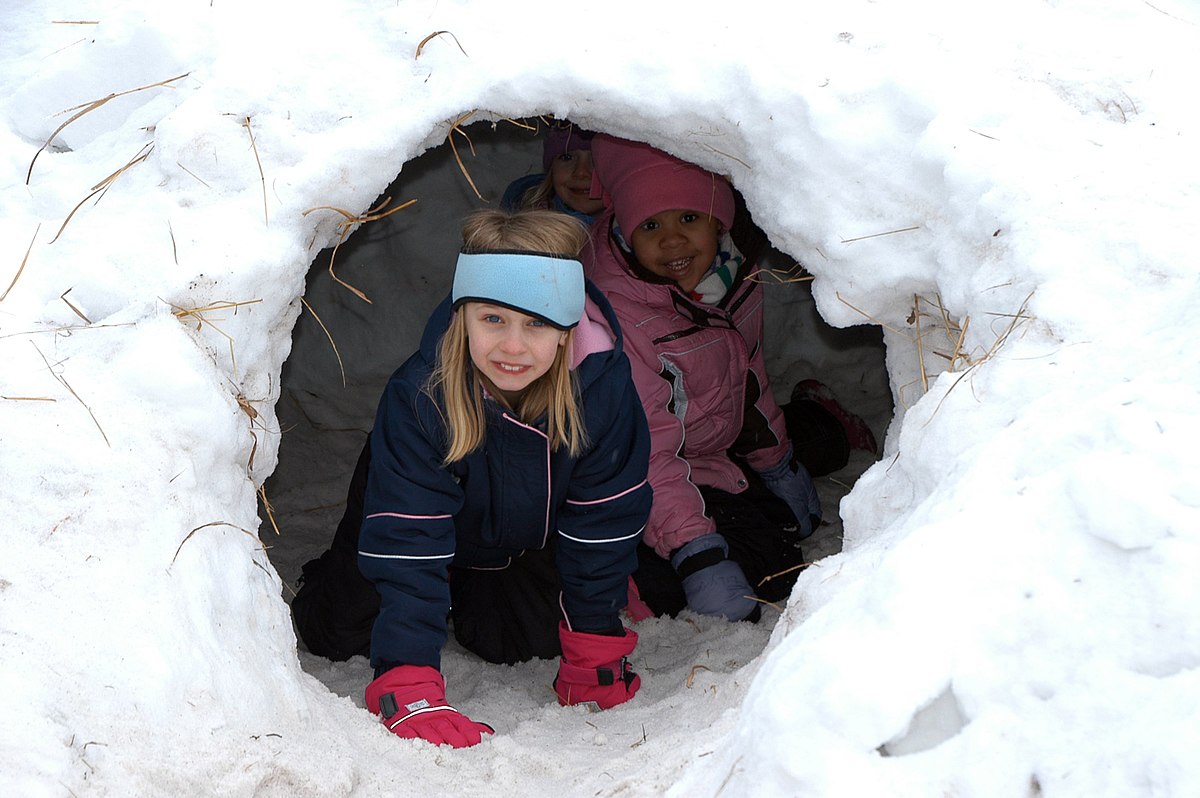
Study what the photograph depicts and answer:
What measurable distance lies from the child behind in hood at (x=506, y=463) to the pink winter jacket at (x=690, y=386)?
650 mm

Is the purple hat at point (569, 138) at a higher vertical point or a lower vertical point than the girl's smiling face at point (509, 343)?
lower

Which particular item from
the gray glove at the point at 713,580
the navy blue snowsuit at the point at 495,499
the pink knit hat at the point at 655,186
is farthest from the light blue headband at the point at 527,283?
the gray glove at the point at 713,580

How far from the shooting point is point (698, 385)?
363 cm

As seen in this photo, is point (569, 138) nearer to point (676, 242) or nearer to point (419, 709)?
point (676, 242)

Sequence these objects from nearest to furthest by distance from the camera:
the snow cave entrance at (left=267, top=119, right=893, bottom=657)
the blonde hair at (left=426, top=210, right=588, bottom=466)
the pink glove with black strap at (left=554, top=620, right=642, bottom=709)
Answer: the blonde hair at (left=426, top=210, right=588, bottom=466) < the pink glove with black strap at (left=554, top=620, right=642, bottom=709) < the snow cave entrance at (left=267, top=119, right=893, bottom=657)

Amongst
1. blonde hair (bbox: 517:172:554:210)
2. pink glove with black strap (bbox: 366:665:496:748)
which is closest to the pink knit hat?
blonde hair (bbox: 517:172:554:210)

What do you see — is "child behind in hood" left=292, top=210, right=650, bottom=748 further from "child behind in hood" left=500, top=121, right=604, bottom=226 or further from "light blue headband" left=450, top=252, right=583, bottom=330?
"child behind in hood" left=500, top=121, right=604, bottom=226

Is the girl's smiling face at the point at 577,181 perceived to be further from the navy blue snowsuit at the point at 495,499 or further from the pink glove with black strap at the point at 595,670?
the pink glove with black strap at the point at 595,670

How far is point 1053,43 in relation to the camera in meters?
2.49

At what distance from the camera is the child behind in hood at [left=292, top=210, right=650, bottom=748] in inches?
91.7

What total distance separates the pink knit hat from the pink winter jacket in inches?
8.4

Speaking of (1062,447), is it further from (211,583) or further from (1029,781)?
(211,583)

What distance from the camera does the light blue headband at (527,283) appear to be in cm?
229

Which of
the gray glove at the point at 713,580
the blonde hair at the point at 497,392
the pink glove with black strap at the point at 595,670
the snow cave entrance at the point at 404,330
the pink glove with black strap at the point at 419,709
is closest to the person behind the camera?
the pink glove with black strap at the point at 419,709
